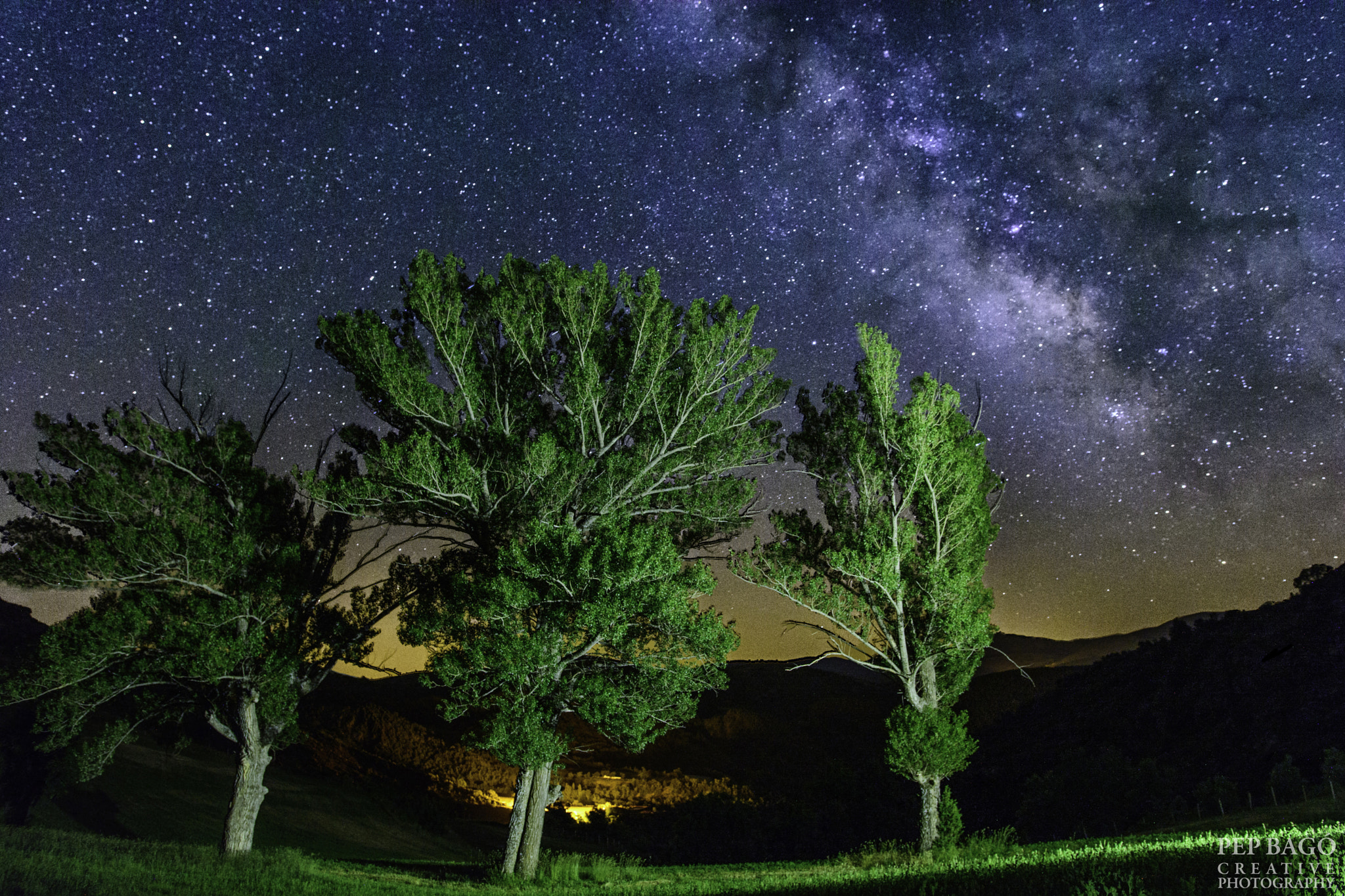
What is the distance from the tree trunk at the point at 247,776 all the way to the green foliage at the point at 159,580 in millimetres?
202

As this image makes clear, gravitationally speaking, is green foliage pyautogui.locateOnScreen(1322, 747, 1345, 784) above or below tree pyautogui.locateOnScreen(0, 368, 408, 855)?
below

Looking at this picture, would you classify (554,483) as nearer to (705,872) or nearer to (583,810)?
(705,872)

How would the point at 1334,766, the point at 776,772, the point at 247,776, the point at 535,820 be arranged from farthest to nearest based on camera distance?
the point at 776,772 < the point at 1334,766 < the point at 247,776 < the point at 535,820

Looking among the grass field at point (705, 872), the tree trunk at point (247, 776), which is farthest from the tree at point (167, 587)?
the grass field at point (705, 872)

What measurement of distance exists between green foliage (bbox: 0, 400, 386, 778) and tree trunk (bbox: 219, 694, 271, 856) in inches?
7.9

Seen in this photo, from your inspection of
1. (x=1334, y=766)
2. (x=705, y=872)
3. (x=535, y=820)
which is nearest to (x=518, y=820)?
(x=535, y=820)

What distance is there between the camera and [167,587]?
1719 cm

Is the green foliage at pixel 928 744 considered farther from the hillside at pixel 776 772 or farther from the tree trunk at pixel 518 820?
the hillside at pixel 776 772

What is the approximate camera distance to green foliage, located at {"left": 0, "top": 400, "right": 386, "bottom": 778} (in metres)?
16.1

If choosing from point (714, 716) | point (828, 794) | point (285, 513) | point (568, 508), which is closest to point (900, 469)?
point (568, 508)

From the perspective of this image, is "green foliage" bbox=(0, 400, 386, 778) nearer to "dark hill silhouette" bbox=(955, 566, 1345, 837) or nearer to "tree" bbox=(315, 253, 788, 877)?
"tree" bbox=(315, 253, 788, 877)

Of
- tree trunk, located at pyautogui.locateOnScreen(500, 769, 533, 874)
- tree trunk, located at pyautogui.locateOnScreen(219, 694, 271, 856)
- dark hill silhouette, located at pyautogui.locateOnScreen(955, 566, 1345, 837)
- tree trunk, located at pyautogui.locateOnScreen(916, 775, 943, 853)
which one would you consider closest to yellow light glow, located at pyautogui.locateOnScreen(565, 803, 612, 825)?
dark hill silhouette, located at pyautogui.locateOnScreen(955, 566, 1345, 837)

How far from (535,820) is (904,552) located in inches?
460

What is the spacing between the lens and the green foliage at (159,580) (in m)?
16.1
